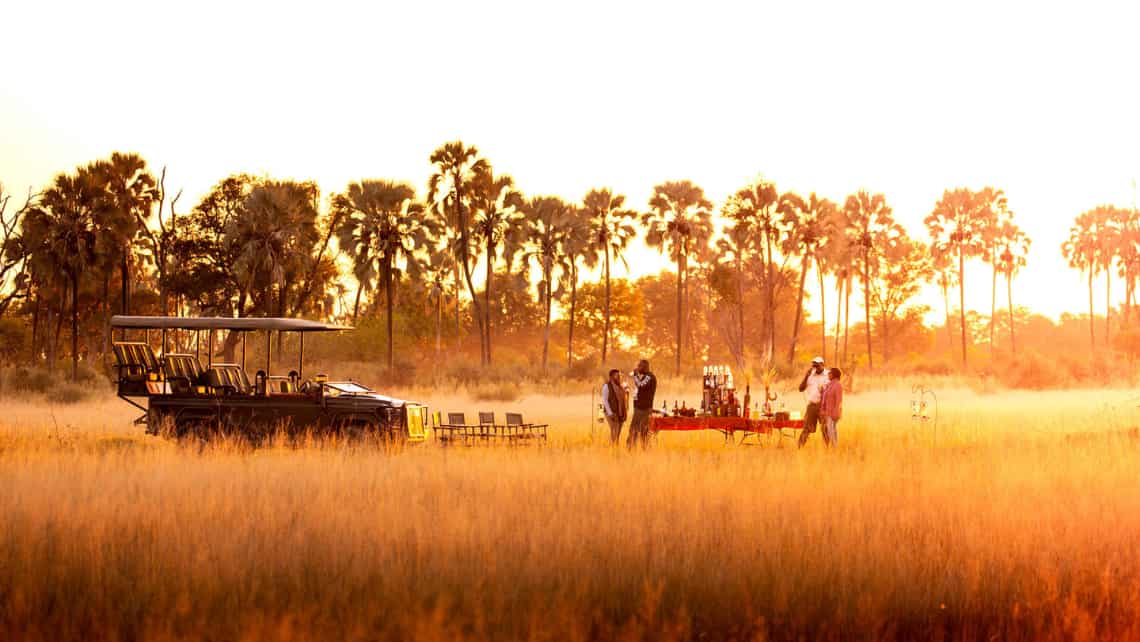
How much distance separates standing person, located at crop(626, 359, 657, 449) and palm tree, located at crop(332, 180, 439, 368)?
130 feet

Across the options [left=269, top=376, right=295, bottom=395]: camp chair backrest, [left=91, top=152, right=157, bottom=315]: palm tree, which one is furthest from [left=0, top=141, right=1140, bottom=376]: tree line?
[left=269, top=376, right=295, bottom=395]: camp chair backrest

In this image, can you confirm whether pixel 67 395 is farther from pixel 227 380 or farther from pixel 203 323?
pixel 203 323

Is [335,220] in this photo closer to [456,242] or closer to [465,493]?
[456,242]

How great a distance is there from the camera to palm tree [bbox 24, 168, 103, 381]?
6066cm

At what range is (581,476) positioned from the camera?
16281 mm

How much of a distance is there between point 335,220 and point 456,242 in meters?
6.13

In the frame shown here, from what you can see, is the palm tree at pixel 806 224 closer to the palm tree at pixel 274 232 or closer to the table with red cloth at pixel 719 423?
the palm tree at pixel 274 232

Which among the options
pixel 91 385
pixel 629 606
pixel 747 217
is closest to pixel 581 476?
pixel 629 606

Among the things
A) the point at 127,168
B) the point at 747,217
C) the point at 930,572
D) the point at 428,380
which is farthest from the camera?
the point at 747,217

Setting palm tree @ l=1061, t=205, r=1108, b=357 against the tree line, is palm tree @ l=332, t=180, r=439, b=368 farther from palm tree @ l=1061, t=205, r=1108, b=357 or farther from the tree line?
palm tree @ l=1061, t=205, r=1108, b=357

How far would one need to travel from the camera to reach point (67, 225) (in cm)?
6125

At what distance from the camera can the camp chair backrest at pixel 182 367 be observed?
21744 mm

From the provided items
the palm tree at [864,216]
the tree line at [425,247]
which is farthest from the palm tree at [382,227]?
A: the palm tree at [864,216]

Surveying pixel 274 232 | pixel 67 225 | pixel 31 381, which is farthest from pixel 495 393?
pixel 67 225
